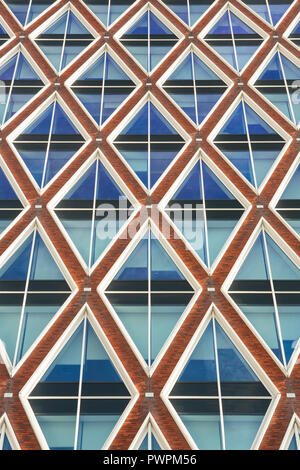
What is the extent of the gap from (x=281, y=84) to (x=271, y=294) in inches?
486

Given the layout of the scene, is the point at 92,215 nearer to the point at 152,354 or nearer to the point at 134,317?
the point at 134,317

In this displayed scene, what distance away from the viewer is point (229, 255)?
2238cm

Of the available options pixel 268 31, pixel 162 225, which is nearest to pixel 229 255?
pixel 162 225

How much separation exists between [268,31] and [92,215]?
50.2 ft

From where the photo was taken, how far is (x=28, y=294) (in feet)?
71.2

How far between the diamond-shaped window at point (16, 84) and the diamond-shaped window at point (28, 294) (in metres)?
7.95

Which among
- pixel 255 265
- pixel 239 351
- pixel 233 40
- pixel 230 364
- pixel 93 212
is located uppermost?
pixel 233 40

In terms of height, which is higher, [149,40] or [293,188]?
[149,40]

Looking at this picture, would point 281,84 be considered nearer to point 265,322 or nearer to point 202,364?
point 265,322

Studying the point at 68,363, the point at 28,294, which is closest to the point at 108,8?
the point at 28,294

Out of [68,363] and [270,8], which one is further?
[270,8]

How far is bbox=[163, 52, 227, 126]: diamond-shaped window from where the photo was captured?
28156mm

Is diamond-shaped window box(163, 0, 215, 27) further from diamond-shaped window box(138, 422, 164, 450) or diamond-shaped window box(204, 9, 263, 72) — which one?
diamond-shaped window box(138, 422, 164, 450)
